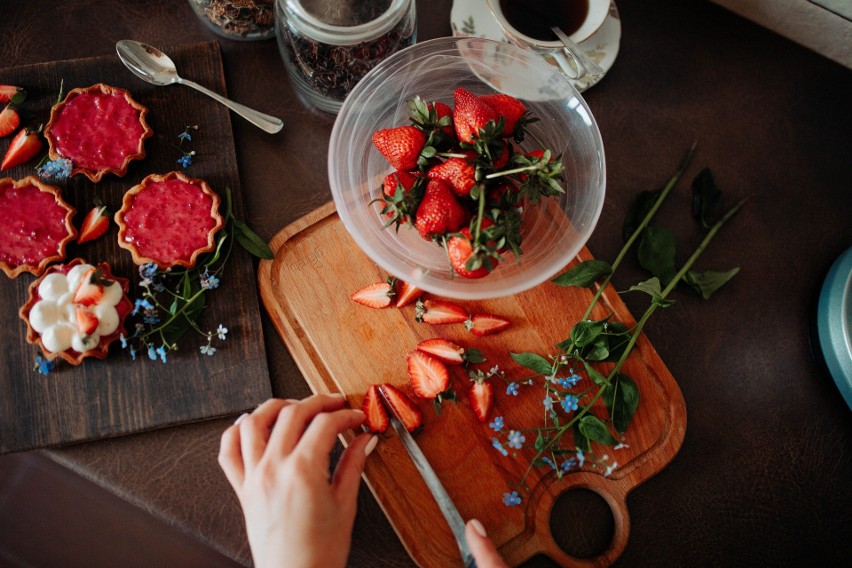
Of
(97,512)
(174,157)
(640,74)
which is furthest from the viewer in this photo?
(97,512)

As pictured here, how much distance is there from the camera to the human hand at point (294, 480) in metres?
1.25

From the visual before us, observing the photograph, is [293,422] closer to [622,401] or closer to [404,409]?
[404,409]

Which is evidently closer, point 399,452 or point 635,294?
point 399,452

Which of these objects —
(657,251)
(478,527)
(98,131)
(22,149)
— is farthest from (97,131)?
(657,251)

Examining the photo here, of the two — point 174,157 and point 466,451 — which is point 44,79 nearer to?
point 174,157

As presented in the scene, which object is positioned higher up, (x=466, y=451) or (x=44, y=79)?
(x=44, y=79)

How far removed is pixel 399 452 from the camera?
142 centimetres

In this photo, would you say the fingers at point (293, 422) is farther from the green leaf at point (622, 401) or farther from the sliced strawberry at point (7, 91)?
the sliced strawberry at point (7, 91)

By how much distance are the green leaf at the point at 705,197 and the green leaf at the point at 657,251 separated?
4.8 inches

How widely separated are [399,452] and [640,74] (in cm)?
112

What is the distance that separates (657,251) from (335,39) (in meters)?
0.88

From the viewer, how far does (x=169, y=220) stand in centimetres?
146

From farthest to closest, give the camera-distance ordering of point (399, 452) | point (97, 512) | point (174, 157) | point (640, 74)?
point (97, 512), point (640, 74), point (174, 157), point (399, 452)

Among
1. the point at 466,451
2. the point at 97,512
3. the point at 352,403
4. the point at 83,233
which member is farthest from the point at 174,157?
the point at 97,512
